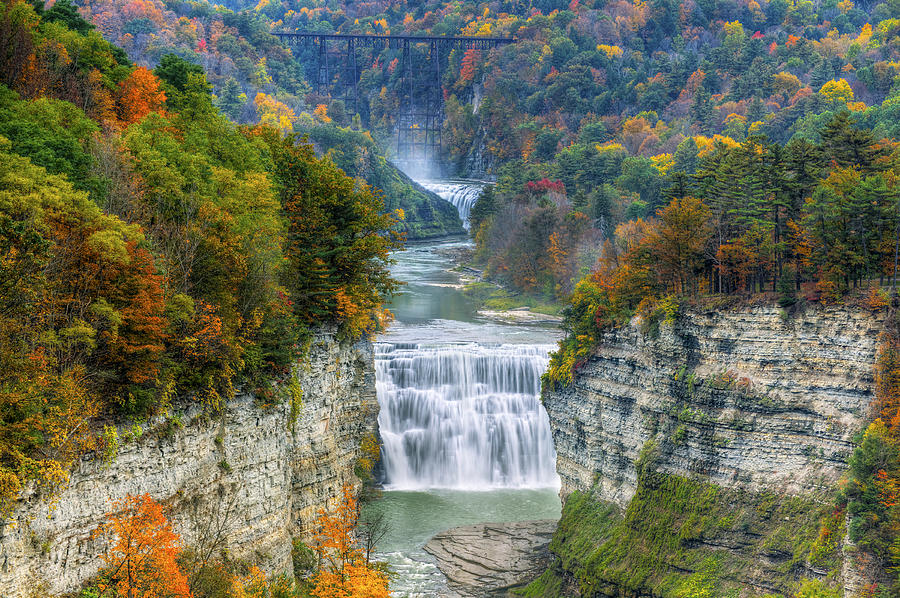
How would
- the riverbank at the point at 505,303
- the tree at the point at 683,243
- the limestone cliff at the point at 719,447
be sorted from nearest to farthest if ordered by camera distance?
the limestone cliff at the point at 719,447 → the tree at the point at 683,243 → the riverbank at the point at 505,303

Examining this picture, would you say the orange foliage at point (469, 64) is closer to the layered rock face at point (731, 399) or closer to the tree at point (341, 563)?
the layered rock face at point (731, 399)

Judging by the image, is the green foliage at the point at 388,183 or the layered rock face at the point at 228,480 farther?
the green foliage at the point at 388,183

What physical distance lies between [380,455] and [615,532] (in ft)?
62.9

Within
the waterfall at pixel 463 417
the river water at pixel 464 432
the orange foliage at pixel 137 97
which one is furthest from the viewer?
the waterfall at pixel 463 417

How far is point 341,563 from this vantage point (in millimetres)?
40125

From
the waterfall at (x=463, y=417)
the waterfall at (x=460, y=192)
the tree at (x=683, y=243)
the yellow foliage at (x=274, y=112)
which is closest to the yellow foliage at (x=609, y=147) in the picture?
the waterfall at (x=460, y=192)

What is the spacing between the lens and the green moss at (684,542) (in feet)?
133

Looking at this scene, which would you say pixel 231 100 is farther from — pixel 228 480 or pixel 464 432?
pixel 228 480

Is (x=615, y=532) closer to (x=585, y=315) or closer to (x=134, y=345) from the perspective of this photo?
(x=585, y=315)

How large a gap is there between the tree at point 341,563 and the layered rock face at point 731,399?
1345 cm

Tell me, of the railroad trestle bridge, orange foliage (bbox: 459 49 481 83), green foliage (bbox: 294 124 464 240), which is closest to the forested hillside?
green foliage (bbox: 294 124 464 240)

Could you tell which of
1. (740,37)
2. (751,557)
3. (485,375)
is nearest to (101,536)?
(751,557)

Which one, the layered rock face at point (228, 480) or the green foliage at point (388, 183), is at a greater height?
the green foliage at point (388, 183)

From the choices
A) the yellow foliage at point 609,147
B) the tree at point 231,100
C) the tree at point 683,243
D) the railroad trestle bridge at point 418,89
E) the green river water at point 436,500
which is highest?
the railroad trestle bridge at point 418,89
